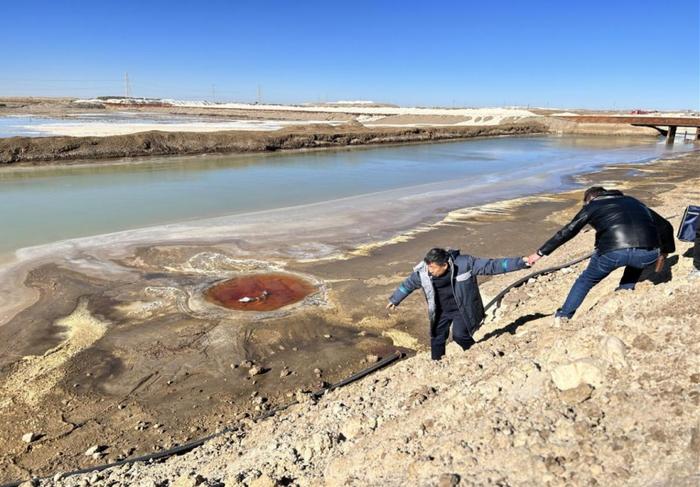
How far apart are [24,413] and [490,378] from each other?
526 centimetres

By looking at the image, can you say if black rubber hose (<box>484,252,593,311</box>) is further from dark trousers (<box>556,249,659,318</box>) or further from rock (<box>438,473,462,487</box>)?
rock (<box>438,473,462,487</box>)

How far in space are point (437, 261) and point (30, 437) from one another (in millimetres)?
4668

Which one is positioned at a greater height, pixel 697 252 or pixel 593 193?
pixel 593 193

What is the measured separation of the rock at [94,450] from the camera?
5086 millimetres

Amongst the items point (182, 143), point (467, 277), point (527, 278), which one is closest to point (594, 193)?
point (467, 277)

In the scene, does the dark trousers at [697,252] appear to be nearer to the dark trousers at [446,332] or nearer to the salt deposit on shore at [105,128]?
the dark trousers at [446,332]

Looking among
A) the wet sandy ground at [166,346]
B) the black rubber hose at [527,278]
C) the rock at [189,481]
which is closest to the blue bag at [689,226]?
the black rubber hose at [527,278]

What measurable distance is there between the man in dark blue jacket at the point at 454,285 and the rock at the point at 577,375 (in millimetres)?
1201

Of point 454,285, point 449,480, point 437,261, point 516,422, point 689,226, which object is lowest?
point 449,480

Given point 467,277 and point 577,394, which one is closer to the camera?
point 577,394

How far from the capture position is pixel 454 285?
4.70 m

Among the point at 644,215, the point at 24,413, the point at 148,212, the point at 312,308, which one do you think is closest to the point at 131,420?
the point at 24,413

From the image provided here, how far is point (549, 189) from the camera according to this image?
23391 millimetres

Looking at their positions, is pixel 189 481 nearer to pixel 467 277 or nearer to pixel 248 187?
pixel 467 277
